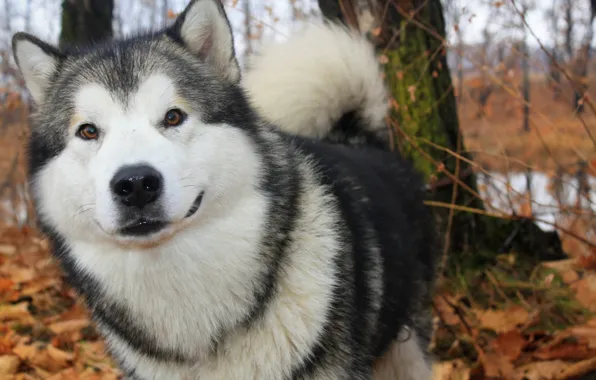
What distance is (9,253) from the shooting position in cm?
537

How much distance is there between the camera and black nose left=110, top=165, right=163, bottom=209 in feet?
5.96

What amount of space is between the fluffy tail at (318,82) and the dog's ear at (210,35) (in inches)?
27.9

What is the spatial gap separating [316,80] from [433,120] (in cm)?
128

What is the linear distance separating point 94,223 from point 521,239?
128 inches

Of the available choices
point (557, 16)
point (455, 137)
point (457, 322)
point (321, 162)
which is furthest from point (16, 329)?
point (557, 16)

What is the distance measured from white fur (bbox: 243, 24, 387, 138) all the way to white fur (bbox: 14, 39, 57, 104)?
108 centimetres

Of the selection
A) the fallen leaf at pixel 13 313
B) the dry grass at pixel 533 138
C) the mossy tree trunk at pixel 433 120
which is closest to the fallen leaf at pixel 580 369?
the dry grass at pixel 533 138

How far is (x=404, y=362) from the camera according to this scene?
10.0ft

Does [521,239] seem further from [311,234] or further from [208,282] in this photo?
[208,282]

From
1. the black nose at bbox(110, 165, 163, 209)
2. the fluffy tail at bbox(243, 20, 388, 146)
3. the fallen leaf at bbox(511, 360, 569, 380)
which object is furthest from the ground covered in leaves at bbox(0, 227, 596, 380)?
the black nose at bbox(110, 165, 163, 209)

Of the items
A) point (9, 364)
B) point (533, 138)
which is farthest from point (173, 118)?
point (533, 138)

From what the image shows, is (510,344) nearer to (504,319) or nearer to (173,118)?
(504,319)

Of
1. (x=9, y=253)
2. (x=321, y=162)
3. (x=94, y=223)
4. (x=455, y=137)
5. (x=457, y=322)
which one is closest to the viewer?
(x=94, y=223)

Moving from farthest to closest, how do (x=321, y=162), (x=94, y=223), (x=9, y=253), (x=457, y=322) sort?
(x=9, y=253)
(x=457, y=322)
(x=321, y=162)
(x=94, y=223)
